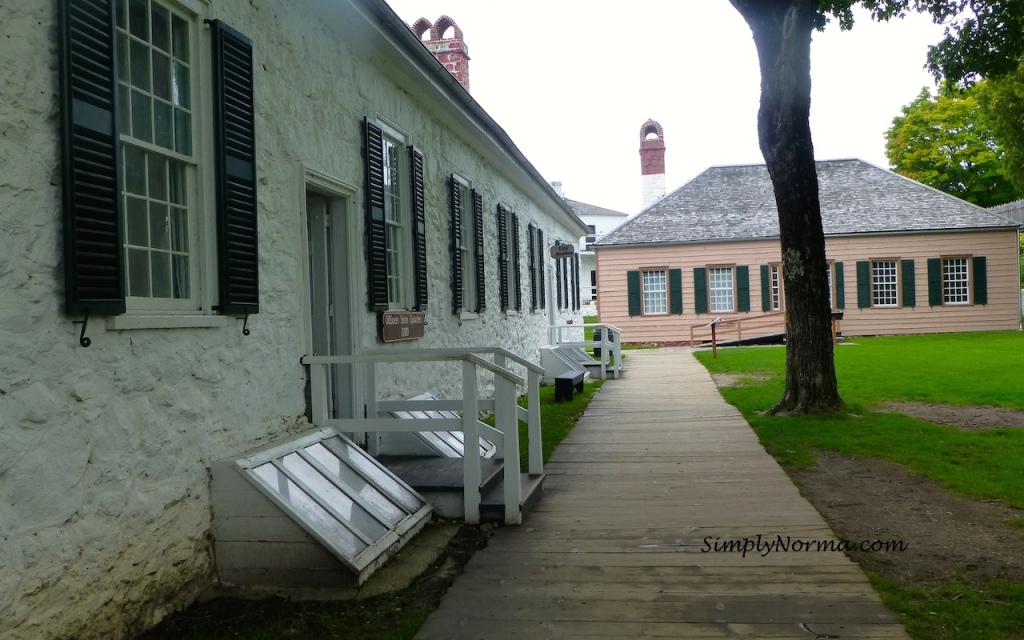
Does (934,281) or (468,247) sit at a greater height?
(468,247)

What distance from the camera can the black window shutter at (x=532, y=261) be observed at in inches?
657

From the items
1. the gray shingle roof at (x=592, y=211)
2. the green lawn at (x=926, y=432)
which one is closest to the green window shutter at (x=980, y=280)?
the green lawn at (x=926, y=432)

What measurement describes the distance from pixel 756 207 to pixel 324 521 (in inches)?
1041

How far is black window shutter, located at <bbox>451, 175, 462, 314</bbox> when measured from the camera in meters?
10.5

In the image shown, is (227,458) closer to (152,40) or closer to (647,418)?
(152,40)

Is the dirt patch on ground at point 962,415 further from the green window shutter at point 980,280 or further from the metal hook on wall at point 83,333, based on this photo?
the green window shutter at point 980,280

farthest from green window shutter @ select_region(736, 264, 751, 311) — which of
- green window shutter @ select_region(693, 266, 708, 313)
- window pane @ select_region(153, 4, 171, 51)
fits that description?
window pane @ select_region(153, 4, 171, 51)

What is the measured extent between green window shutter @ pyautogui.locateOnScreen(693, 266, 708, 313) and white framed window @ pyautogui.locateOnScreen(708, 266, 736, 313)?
0.57 ft

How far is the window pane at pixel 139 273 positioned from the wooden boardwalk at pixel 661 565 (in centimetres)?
213

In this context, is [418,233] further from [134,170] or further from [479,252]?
[134,170]

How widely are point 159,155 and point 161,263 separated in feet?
1.82

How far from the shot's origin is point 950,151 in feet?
139

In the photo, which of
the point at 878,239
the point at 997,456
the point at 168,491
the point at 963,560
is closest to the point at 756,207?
the point at 878,239

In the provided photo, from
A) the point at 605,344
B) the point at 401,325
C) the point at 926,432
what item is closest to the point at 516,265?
the point at 605,344
